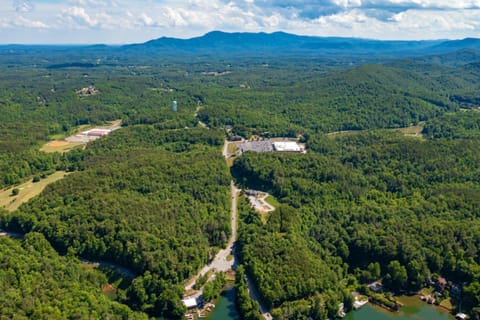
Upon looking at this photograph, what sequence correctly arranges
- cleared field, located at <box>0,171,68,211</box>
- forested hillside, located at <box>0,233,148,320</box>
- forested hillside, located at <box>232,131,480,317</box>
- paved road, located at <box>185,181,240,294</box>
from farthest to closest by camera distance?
cleared field, located at <box>0,171,68,211</box>
paved road, located at <box>185,181,240,294</box>
forested hillside, located at <box>232,131,480,317</box>
forested hillside, located at <box>0,233,148,320</box>

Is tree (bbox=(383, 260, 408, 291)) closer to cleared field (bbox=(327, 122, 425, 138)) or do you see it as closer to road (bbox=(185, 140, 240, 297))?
road (bbox=(185, 140, 240, 297))

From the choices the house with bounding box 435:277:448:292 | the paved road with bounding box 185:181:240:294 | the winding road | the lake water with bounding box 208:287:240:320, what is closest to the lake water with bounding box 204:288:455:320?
the lake water with bounding box 208:287:240:320

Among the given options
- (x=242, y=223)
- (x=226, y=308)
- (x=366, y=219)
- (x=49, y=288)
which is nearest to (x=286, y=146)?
(x=242, y=223)

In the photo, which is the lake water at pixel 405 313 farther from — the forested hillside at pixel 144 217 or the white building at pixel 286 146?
the white building at pixel 286 146

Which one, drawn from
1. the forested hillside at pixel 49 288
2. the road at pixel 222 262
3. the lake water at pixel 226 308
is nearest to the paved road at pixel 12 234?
the forested hillside at pixel 49 288

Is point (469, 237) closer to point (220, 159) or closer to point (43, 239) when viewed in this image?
point (220, 159)
